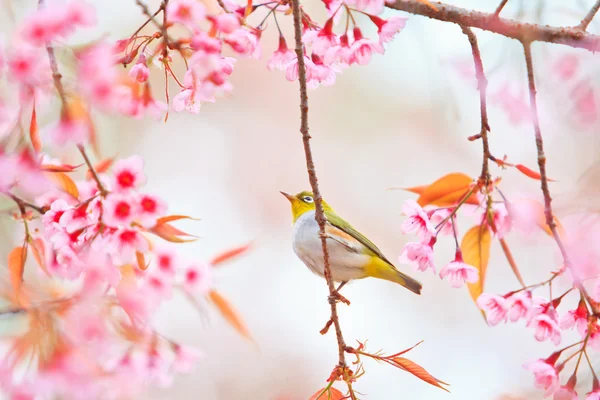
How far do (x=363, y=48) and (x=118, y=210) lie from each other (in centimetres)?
70

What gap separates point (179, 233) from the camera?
1528 millimetres

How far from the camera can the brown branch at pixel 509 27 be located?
167 centimetres

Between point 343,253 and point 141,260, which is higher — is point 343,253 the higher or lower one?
the higher one

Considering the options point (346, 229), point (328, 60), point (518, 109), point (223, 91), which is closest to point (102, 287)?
point (223, 91)

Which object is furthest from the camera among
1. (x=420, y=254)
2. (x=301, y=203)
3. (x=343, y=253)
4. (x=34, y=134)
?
(x=301, y=203)

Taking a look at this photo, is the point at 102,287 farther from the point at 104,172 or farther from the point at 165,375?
the point at 104,172

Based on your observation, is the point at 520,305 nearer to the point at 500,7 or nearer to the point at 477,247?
the point at 477,247

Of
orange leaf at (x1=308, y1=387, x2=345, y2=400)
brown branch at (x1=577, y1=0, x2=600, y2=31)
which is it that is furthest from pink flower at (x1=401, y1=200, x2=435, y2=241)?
brown branch at (x1=577, y1=0, x2=600, y2=31)

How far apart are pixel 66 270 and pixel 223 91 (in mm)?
514

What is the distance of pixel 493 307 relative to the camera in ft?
5.66

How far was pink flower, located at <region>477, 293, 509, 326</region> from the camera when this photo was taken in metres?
1.71

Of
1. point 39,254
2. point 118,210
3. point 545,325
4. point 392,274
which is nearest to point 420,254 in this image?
point 545,325

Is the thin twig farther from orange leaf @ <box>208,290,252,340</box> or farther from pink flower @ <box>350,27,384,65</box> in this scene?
orange leaf @ <box>208,290,252,340</box>

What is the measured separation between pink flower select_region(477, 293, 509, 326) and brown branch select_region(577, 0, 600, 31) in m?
0.71
